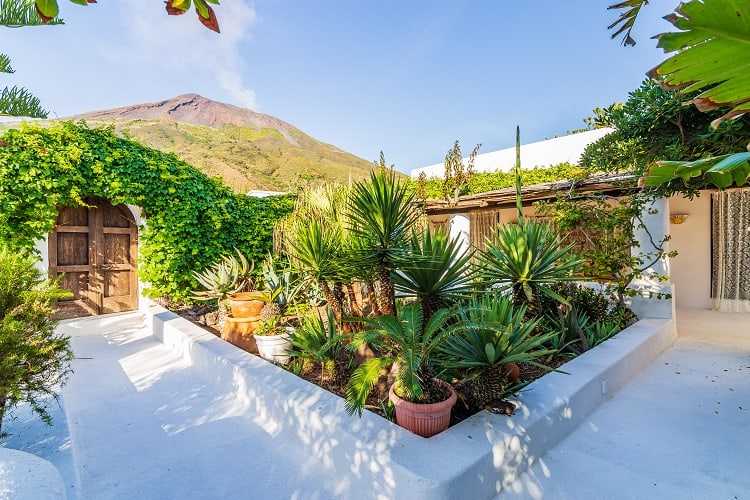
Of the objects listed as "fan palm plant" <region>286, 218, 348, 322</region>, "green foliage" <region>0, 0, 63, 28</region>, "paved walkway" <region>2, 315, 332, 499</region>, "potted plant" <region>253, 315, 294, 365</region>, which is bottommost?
"paved walkway" <region>2, 315, 332, 499</region>

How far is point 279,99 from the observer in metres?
14.3

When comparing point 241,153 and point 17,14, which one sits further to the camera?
point 241,153

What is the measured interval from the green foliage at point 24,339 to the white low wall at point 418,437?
5.42 ft

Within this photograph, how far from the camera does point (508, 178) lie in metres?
12.4

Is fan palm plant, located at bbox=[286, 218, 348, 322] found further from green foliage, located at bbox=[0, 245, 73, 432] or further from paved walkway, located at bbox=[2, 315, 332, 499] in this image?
green foliage, located at bbox=[0, 245, 73, 432]

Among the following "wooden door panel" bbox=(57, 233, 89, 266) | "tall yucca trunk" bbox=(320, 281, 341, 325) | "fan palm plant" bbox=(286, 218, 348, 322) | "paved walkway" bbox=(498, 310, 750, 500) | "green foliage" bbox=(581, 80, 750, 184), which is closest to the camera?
"paved walkway" bbox=(498, 310, 750, 500)

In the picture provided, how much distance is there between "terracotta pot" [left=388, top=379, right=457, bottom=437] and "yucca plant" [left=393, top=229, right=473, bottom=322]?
94 centimetres

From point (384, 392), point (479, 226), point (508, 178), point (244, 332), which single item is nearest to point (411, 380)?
point (384, 392)

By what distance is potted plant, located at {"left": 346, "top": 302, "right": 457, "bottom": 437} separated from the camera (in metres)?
2.49

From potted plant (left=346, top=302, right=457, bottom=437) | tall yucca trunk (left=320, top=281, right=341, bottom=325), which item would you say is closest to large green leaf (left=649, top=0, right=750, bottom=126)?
potted plant (left=346, top=302, right=457, bottom=437)

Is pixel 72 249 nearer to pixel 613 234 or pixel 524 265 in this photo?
pixel 524 265

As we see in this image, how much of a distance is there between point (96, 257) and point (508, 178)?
39.5 feet

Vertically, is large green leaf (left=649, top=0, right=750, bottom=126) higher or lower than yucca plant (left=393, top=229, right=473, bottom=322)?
higher

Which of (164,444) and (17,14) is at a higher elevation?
(17,14)
